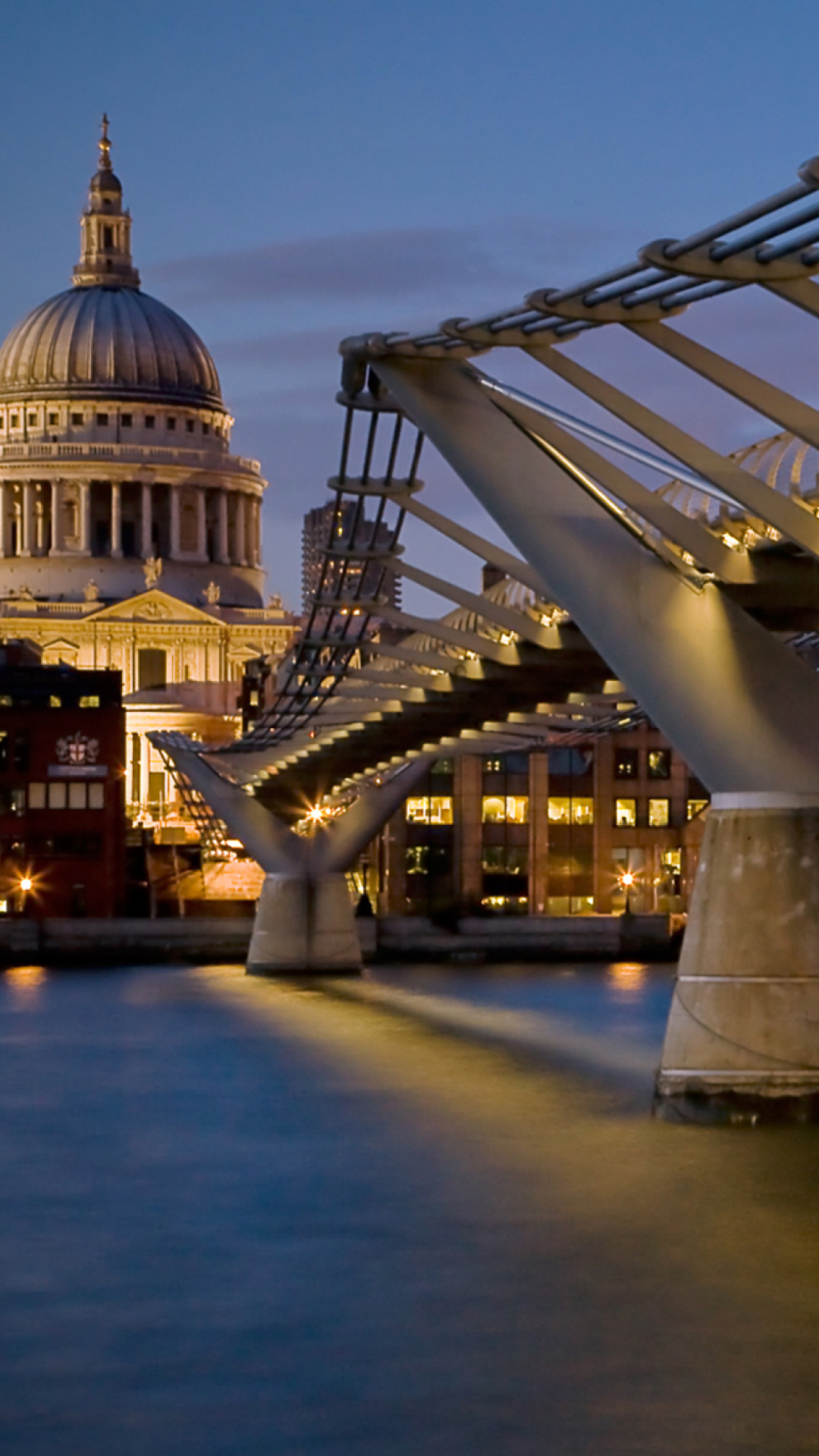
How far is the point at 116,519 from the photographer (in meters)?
145

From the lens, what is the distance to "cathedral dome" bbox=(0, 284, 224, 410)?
478 feet

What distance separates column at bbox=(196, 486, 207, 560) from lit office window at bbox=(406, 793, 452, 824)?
59.9 meters

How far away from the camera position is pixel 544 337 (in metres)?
25.9

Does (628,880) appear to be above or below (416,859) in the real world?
below

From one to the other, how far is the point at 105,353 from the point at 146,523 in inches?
359

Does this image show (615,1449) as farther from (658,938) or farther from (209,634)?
(209,634)

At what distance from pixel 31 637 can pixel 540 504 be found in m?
112

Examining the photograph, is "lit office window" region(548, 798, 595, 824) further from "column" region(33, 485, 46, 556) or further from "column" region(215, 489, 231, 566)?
"column" region(215, 489, 231, 566)

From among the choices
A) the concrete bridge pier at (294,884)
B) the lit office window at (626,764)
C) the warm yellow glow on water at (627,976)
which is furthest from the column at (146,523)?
the concrete bridge pier at (294,884)

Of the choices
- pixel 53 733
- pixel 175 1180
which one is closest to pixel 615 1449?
pixel 175 1180

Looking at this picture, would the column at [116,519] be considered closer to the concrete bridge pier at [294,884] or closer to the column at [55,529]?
the column at [55,529]

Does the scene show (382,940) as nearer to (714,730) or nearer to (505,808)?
(505,808)

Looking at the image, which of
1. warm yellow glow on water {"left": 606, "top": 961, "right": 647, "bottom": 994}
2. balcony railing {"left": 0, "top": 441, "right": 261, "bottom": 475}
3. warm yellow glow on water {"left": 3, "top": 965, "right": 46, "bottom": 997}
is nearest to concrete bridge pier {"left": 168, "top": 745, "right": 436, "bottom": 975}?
warm yellow glow on water {"left": 3, "top": 965, "right": 46, "bottom": 997}

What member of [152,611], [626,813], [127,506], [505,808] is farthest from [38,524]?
[626,813]
